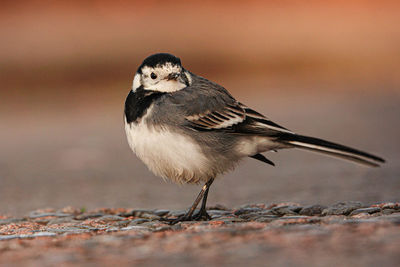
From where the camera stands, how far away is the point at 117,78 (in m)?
20.6

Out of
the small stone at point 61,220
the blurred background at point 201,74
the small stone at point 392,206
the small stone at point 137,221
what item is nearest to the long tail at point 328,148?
the small stone at point 392,206

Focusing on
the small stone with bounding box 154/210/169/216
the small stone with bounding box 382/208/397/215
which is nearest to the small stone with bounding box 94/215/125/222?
the small stone with bounding box 154/210/169/216

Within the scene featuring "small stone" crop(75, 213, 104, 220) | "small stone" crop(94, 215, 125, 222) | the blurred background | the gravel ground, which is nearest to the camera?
the gravel ground

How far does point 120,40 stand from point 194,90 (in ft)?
61.7

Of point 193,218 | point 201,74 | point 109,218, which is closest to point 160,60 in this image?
point 193,218

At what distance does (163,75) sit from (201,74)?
1434 cm

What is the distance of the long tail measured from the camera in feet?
19.0

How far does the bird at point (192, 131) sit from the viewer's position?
5555mm

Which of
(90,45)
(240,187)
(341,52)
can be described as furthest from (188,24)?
(240,187)

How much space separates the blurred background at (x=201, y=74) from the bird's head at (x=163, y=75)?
98 centimetres

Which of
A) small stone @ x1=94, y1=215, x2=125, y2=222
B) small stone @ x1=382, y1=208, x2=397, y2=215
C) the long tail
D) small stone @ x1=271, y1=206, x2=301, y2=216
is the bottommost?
small stone @ x1=382, y1=208, x2=397, y2=215

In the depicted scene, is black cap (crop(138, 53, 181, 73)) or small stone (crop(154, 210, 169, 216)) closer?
black cap (crop(138, 53, 181, 73))

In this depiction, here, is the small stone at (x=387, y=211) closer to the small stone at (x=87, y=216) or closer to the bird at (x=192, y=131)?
the bird at (x=192, y=131)

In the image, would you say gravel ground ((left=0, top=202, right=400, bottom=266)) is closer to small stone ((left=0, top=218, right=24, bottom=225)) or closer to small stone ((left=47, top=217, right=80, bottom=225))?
small stone ((left=47, top=217, right=80, bottom=225))
